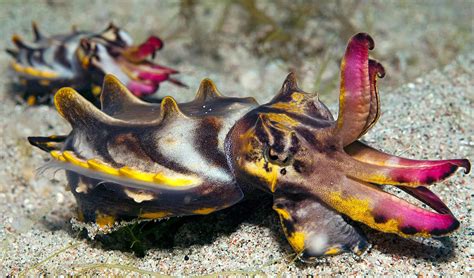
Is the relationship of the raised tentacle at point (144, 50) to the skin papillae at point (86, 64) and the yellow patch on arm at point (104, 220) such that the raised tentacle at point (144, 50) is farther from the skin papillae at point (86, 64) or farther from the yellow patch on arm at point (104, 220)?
the yellow patch on arm at point (104, 220)

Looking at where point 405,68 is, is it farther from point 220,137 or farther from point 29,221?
point 29,221

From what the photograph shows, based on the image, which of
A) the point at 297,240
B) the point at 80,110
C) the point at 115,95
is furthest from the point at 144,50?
the point at 297,240

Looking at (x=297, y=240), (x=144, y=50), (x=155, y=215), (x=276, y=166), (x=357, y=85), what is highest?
(x=357, y=85)

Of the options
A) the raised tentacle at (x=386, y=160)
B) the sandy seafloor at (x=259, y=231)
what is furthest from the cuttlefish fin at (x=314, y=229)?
the raised tentacle at (x=386, y=160)

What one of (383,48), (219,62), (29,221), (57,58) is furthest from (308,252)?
(383,48)

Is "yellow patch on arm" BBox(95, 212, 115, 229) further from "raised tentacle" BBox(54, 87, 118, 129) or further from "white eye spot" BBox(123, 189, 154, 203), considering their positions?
"raised tentacle" BBox(54, 87, 118, 129)

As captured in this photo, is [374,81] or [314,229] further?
Answer: [314,229]

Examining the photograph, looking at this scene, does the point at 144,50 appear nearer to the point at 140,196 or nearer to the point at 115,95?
the point at 115,95
